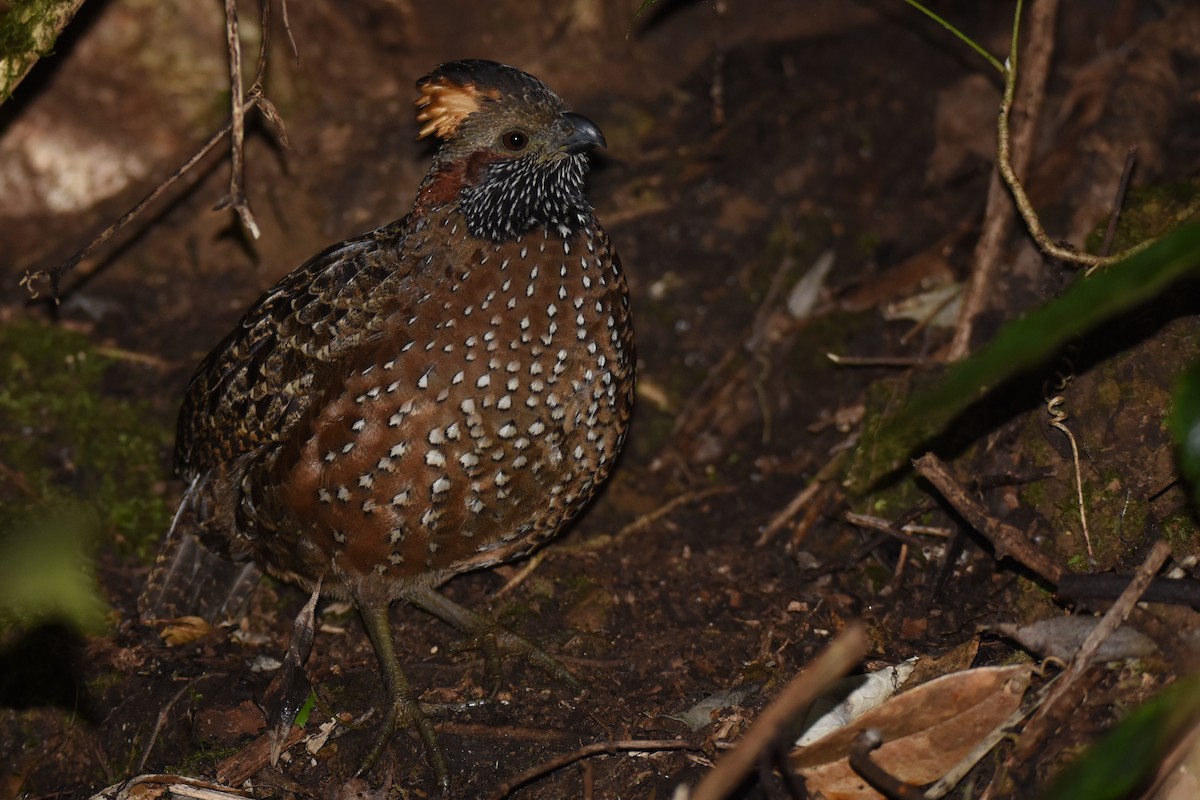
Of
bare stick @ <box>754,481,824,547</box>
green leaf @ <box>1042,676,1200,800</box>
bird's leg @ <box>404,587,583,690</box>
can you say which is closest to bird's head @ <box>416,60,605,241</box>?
bird's leg @ <box>404,587,583,690</box>

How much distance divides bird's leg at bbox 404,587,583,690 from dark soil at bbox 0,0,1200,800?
7 cm

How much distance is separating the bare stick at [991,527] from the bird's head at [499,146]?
4.75 ft

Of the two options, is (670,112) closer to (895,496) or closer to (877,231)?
(877,231)

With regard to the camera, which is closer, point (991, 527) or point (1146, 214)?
point (991, 527)

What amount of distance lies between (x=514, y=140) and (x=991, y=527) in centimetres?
202

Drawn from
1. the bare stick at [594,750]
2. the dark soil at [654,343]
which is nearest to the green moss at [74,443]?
the dark soil at [654,343]

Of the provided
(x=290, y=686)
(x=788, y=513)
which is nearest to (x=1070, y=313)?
(x=788, y=513)

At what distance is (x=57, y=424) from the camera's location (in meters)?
5.09

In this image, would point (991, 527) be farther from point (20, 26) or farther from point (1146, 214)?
point (20, 26)

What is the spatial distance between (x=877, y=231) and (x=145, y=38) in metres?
3.68

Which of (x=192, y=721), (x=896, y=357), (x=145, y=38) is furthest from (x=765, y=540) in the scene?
(x=145, y=38)

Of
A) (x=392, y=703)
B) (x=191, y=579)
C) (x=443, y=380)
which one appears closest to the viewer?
(x=443, y=380)

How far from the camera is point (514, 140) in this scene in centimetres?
389

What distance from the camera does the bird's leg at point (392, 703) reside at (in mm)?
3674
